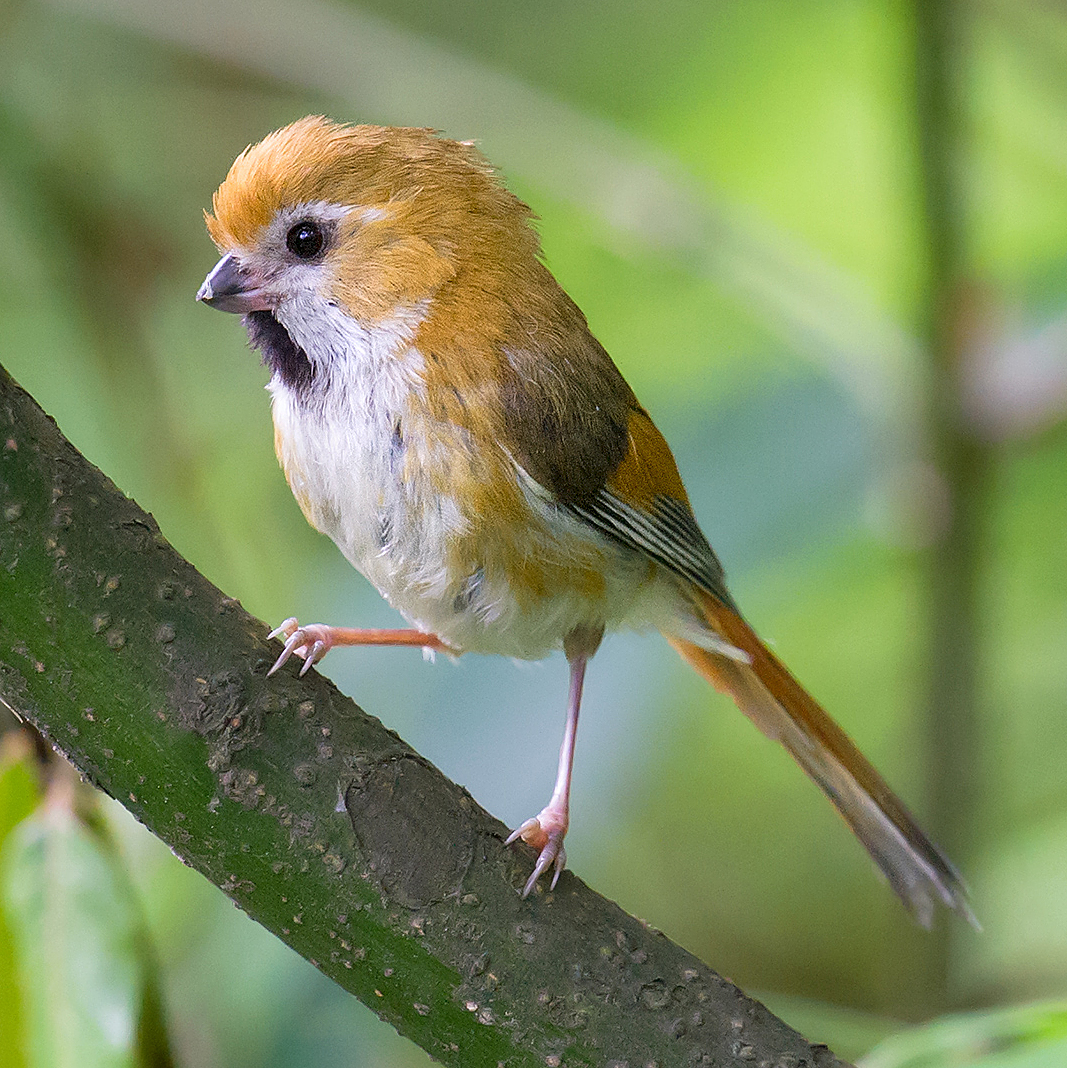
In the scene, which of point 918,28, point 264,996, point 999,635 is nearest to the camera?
point 264,996

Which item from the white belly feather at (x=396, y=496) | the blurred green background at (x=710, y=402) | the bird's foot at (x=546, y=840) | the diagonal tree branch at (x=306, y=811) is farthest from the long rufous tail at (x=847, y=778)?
the diagonal tree branch at (x=306, y=811)

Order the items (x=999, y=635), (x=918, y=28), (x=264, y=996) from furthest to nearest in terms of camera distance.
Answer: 1. (x=999, y=635)
2. (x=918, y=28)
3. (x=264, y=996)

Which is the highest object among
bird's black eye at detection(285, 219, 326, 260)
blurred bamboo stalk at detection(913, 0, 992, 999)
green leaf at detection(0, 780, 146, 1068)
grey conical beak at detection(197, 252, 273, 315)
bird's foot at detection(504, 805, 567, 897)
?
blurred bamboo stalk at detection(913, 0, 992, 999)

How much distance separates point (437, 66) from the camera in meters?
2.82

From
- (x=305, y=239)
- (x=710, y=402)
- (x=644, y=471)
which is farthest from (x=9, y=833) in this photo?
(x=710, y=402)

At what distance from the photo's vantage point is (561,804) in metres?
1.89

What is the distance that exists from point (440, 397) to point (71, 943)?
32.2 inches

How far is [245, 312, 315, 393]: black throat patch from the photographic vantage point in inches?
73.0

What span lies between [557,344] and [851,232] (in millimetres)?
2115

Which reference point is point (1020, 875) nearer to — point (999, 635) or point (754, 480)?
point (999, 635)

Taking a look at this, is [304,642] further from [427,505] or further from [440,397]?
[440,397]

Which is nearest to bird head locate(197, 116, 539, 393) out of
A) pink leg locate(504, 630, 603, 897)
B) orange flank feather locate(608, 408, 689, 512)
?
orange flank feather locate(608, 408, 689, 512)

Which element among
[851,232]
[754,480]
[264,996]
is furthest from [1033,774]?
[264,996]

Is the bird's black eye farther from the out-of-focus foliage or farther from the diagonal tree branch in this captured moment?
the out-of-focus foliage
